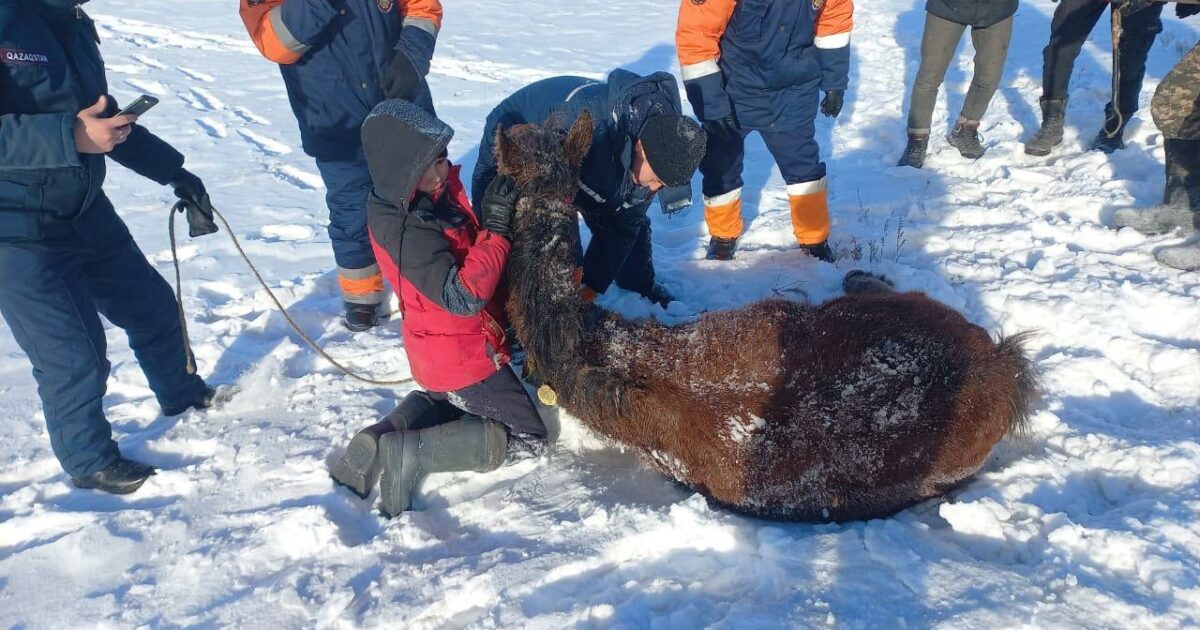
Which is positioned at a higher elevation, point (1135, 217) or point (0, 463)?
point (1135, 217)

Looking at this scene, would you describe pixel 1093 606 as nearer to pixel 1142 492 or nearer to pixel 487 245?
pixel 1142 492

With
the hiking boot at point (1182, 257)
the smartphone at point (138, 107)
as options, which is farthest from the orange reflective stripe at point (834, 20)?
the smartphone at point (138, 107)

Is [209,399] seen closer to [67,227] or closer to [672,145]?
[67,227]

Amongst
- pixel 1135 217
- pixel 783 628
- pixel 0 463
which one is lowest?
pixel 0 463

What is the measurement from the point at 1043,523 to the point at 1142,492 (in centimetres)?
53

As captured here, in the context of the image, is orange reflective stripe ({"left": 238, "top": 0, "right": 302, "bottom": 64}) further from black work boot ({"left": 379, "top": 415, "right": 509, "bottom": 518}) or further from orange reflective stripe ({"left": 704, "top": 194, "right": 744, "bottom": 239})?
Answer: orange reflective stripe ({"left": 704, "top": 194, "right": 744, "bottom": 239})

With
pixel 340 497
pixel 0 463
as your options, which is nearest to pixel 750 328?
pixel 340 497

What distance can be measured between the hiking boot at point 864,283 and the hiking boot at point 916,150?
89.6 inches

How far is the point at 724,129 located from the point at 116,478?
13.1 ft

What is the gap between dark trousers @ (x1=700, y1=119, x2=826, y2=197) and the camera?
464 centimetres

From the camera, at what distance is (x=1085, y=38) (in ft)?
18.4

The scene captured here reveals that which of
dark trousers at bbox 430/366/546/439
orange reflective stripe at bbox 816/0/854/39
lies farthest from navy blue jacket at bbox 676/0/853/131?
dark trousers at bbox 430/366/546/439

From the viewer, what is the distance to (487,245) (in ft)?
9.04

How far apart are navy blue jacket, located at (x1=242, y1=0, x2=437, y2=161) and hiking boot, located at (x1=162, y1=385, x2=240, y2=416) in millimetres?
1527
